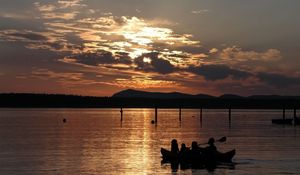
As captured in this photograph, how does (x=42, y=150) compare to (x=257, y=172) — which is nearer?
(x=257, y=172)

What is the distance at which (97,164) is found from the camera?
163 feet

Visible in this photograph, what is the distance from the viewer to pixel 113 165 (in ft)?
161

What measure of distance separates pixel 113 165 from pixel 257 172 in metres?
13.0

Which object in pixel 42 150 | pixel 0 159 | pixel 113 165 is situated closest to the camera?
pixel 113 165

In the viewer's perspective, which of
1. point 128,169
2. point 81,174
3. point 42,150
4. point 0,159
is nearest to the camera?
point 81,174

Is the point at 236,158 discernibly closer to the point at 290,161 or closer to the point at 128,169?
the point at 290,161

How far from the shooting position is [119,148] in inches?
2623

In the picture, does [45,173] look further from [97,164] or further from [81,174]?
[97,164]

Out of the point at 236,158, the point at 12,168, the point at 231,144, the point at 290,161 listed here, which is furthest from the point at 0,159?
the point at 231,144

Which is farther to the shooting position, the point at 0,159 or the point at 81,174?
the point at 0,159

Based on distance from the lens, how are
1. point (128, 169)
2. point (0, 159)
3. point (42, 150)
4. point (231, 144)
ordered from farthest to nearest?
point (231, 144) → point (42, 150) → point (0, 159) → point (128, 169)

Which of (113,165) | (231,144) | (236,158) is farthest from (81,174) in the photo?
(231,144)

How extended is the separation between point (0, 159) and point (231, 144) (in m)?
32.9

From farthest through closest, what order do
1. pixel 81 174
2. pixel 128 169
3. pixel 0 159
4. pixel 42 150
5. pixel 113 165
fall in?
pixel 42 150
pixel 0 159
pixel 113 165
pixel 128 169
pixel 81 174
